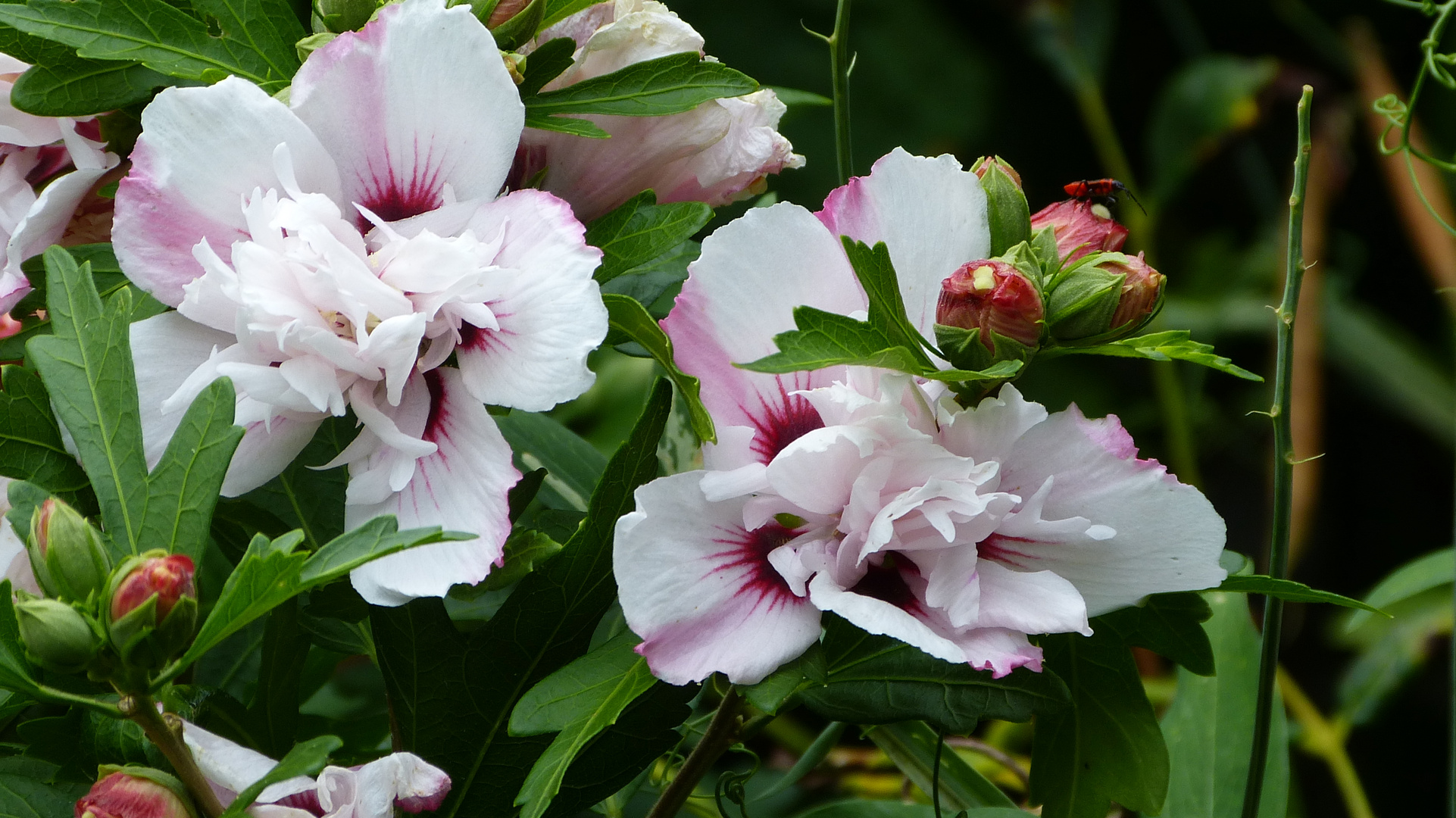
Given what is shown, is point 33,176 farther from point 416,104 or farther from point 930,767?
point 930,767

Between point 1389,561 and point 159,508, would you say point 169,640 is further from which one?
point 1389,561

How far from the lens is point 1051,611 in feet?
0.94

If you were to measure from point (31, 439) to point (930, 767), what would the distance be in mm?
288

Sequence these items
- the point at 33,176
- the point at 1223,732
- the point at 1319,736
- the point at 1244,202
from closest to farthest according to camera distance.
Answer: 1. the point at 33,176
2. the point at 1223,732
3. the point at 1319,736
4. the point at 1244,202

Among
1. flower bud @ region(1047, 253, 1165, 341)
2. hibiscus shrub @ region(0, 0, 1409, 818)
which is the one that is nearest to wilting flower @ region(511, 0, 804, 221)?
hibiscus shrub @ region(0, 0, 1409, 818)

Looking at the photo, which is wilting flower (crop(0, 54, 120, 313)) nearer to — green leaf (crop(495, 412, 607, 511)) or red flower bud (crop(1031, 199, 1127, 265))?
green leaf (crop(495, 412, 607, 511))

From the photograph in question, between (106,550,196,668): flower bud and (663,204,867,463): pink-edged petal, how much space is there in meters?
0.12

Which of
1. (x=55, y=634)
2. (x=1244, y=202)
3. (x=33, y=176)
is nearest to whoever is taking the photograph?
(x=55, y=634)

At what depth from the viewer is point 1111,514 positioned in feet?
0.99

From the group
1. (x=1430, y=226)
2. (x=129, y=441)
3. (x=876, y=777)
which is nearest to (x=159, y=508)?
(x=129, y=441)

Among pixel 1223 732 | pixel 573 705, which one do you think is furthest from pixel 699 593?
pixel 1223 732

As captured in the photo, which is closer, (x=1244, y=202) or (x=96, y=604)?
(x=96, y=604)

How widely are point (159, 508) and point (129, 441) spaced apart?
2 cm

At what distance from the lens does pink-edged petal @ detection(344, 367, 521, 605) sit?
0.95 feet
